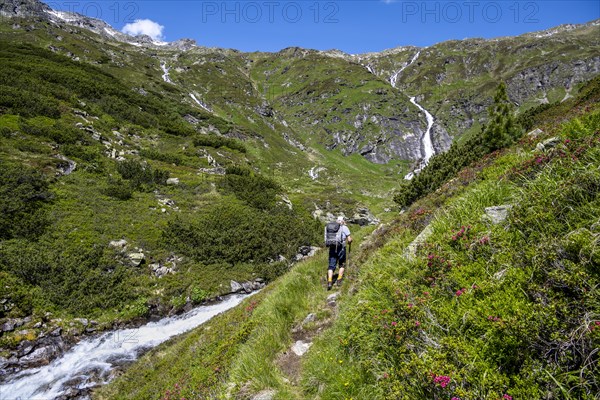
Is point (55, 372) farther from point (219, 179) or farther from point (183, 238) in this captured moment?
point (219, 179)

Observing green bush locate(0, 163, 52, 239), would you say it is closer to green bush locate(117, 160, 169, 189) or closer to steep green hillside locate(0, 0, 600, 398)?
steep green hillside locate(0, 0, 600, 398)

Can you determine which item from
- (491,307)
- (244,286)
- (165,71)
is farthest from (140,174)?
(165,71)

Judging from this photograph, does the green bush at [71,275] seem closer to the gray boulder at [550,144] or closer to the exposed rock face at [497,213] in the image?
the exposed rock face at [497,213]

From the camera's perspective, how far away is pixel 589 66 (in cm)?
12075

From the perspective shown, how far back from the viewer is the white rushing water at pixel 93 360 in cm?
1162

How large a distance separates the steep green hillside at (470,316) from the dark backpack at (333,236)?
193cm

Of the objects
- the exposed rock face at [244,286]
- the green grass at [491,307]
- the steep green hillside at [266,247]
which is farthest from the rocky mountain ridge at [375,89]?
the green grass at [491,307]

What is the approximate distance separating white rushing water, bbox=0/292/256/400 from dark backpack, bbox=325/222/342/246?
11.2m

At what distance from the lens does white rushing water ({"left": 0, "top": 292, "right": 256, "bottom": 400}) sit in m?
11.6

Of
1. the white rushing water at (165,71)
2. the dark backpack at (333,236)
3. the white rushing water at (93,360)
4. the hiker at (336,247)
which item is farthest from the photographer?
the white rushing water at (165,71)

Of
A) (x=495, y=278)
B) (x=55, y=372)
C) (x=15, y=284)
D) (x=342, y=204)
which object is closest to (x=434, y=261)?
(x=495, y=278)

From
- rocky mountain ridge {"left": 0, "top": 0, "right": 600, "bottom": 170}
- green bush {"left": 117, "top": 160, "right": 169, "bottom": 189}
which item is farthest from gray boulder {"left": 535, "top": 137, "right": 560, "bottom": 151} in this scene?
rocky mountain ridge {"left": 0, "top": 0, "right": 600, "bottom": 170}

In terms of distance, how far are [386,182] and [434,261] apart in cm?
6505

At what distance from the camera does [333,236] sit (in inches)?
388
